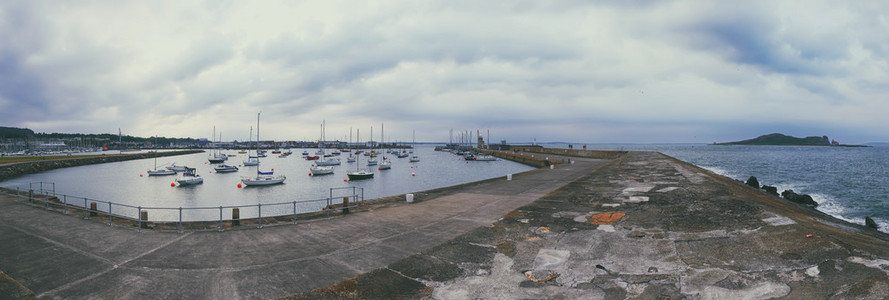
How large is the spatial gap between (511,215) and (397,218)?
429 centimetres

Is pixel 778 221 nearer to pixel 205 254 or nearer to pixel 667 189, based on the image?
pixel 667 189

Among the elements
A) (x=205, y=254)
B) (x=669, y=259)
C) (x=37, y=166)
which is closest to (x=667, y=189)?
(x=669, y=259)

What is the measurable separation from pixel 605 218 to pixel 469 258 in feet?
19.9

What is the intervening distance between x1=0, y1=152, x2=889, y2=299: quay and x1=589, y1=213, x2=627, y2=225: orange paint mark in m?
0.03

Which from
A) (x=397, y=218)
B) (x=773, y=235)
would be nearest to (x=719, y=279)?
(x=773, y=235)

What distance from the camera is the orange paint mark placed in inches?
468

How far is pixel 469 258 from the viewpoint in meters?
8.97

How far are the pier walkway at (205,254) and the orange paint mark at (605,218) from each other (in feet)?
10.8

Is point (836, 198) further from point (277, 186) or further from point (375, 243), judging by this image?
point (277, 186)

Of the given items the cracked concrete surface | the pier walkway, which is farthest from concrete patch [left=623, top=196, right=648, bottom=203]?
the pier walkway

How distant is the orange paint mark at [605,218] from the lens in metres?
11.9

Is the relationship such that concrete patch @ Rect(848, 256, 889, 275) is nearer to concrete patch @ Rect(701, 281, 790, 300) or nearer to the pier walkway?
concrete patch @ Rect(701, 281, 790, 300)

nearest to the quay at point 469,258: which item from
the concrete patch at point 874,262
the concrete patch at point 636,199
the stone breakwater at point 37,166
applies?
the concrete patch at point 874,262

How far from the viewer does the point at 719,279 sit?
6.87 m
